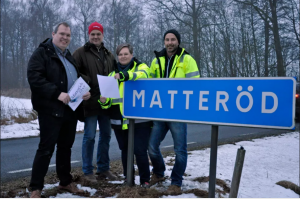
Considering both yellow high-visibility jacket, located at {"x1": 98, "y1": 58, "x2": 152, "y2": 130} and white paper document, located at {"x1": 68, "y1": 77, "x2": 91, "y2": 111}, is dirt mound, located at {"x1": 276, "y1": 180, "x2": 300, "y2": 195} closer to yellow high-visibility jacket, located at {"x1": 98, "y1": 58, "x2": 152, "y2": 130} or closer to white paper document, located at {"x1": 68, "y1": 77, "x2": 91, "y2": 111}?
yellow high-visibility jacket, located at {"x1": 98, "y1": 58, "x2": 152, "y2": 130}

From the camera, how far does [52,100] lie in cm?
322

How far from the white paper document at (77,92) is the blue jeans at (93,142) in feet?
2.16

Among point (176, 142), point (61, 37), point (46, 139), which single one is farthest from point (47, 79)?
point (176, 142)

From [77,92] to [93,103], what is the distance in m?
0.59

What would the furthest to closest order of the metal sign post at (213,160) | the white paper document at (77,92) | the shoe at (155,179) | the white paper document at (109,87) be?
the shoe at (155,179)
the white paper document at (77,92)
the white paper document at (109,87)
the metal sign post at (213,160)

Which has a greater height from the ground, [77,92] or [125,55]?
[125,55]

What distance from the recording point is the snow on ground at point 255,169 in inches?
152

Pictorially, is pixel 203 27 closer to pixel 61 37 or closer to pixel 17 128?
pixel 17 128

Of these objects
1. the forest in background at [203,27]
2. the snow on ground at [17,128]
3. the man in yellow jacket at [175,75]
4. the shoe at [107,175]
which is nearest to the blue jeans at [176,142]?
the man in yellow jacket at [175,75]

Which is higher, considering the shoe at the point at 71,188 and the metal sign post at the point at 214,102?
the metal sign post at the point at 214,102

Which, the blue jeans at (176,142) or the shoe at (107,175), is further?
the shoe at (107,175)

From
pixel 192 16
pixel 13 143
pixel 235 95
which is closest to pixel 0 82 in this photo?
pixel 192 16

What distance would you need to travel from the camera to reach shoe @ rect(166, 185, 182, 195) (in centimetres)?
335

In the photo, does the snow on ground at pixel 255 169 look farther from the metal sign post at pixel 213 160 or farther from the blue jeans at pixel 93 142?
the metal sign post at pixel 213 160
